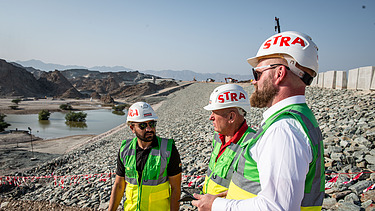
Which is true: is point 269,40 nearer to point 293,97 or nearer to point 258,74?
point 258,74

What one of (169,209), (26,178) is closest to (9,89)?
(26,178)

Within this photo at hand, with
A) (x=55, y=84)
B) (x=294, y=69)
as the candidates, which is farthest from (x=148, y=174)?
(x=55, y=84)

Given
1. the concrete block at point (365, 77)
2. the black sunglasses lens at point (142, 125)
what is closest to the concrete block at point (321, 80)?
the concrete block at point (365, 77)

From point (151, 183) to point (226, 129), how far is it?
3.61ft

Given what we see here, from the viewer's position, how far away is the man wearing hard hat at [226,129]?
8.26 ft

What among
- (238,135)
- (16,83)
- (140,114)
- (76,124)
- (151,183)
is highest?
(16,83)

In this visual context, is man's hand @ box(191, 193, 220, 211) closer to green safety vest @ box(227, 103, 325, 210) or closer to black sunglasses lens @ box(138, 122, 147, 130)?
green safety vest @ box(227, 103, 325, 210)

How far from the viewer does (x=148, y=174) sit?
2873 millimetres

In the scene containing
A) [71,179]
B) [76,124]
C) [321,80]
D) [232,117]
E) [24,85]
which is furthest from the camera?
[24,85]

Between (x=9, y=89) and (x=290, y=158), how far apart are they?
8698 cm

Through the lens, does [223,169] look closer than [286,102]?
No

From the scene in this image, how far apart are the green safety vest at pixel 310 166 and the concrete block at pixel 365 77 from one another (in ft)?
38.1

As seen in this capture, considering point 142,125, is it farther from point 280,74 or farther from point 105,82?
point 105,82

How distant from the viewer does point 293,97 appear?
1.53m
